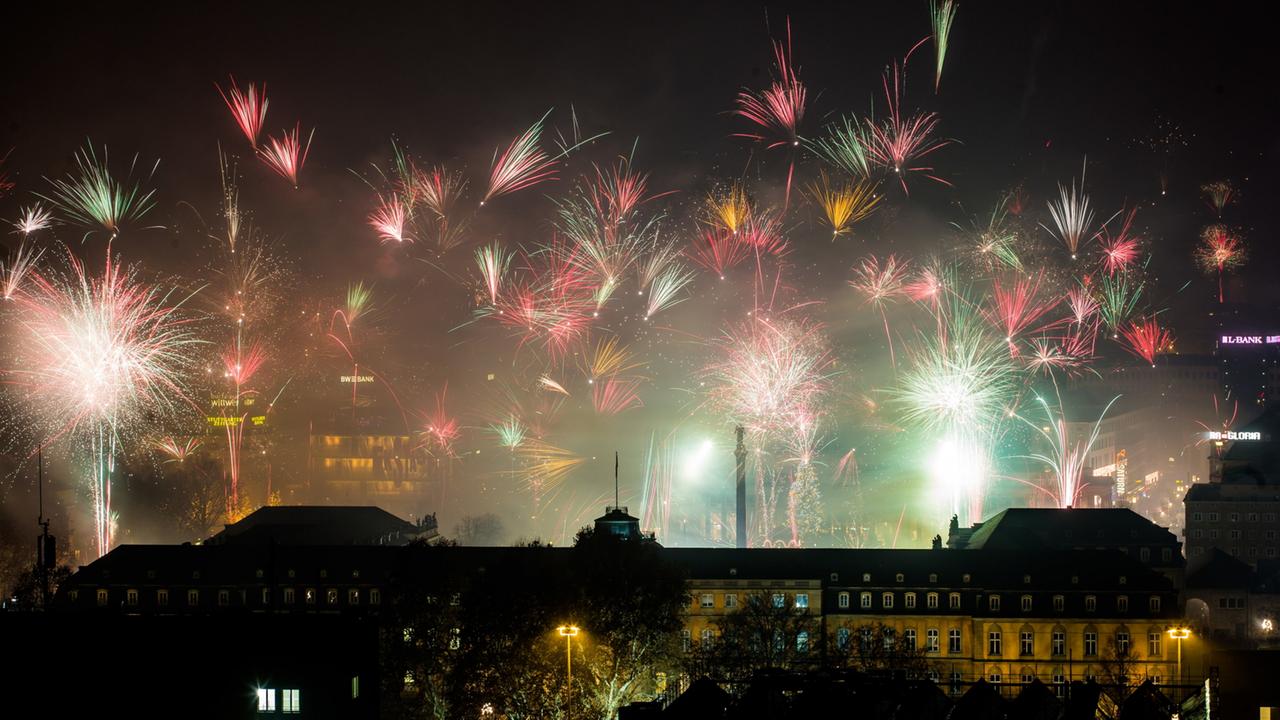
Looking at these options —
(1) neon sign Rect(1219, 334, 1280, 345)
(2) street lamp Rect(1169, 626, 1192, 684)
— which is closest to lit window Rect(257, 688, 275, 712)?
(2) street lamp Rect(1169, 626, 1192, 684)

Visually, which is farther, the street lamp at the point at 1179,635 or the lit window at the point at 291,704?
the street lamp at the point at 1179,635

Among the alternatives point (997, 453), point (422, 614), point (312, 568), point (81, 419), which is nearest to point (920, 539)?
point (997, 453)

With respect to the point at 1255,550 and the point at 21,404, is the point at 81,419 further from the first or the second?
the point at 1255,550

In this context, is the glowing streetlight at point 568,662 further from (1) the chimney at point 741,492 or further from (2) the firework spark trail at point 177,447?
(2) the firework spark trail at point 177,447

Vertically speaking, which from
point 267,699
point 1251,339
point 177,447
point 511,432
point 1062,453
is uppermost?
point 1251,339

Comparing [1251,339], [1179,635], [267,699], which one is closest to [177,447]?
[267,699]

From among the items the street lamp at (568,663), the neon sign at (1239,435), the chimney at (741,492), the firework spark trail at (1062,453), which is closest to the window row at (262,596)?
the street lamp at (568,663)

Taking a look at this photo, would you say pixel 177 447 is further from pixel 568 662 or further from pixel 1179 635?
pixel 1179 635
